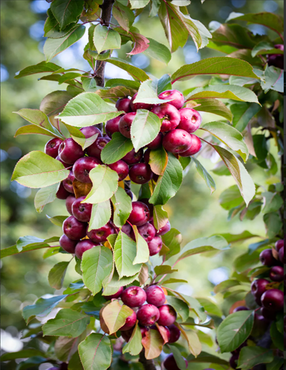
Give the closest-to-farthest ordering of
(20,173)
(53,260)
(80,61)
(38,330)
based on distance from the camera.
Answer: (20,173)
(38,330)
(53,260)
(80,61)

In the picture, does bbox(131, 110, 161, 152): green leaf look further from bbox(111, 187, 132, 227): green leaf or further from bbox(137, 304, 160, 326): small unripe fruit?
bbox(137, 304, 160, 326): small unripe fruit

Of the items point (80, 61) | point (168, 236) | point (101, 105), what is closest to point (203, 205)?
point (80, 61)

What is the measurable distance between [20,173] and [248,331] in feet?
1.76

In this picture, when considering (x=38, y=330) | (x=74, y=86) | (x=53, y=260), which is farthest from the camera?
(x=53, y=260)

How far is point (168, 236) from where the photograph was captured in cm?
64

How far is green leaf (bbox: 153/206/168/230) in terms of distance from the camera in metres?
0.52

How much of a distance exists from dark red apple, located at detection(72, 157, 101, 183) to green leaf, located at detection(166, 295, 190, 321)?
281mm

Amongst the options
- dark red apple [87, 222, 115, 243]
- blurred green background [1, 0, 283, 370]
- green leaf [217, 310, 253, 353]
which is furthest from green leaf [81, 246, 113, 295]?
blurred green background [1, 0, 283, 370]

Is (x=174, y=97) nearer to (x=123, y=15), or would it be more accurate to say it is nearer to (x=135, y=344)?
(x=123, y=15)

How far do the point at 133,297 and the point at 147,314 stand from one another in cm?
4

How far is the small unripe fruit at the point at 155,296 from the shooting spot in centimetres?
56

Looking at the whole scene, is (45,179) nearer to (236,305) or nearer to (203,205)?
(236,305)

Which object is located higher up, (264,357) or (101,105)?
(101,105)

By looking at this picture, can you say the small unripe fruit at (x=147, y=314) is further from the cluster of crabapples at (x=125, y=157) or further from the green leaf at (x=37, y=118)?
the green leaf at (x=37, y=118)
